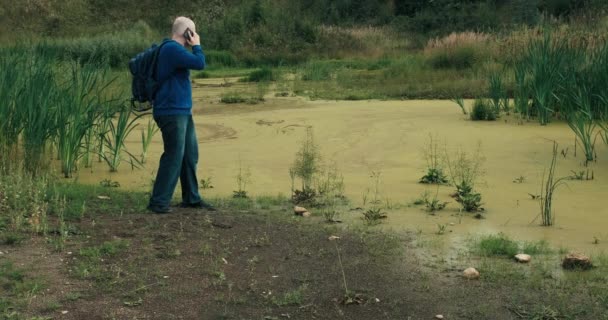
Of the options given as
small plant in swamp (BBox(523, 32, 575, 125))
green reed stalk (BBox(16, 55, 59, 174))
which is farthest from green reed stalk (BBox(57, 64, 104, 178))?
small plant in swamp (BBox(523, 32, 575, 125))

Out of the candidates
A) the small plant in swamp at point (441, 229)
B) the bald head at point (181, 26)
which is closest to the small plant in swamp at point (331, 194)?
the small plant in swamp at point (441, 229)

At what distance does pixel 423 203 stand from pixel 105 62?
4.85 meters

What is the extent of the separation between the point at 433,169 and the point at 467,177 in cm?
67

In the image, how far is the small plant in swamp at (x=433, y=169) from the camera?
8.77 meters

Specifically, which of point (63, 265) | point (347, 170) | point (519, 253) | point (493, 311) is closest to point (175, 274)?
point (63, 265)

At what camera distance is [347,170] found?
969 cm

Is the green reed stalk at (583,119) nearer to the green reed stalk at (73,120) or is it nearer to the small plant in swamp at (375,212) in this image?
the small plant in swamp at (375,212)

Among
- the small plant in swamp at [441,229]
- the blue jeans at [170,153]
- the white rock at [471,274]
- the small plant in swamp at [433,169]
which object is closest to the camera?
the white rock at [471,274]

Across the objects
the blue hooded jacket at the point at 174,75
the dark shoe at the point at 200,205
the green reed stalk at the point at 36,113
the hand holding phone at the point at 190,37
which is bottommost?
the dark shoe at the point at 200,205

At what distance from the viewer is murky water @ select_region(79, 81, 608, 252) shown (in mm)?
7258

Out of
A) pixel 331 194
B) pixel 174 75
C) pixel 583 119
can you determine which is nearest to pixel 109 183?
pixel 174 75

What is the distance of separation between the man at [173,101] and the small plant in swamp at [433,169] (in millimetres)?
2718

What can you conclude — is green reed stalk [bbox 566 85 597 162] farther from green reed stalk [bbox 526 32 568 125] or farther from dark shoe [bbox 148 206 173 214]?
dark shoe [bbox 148 206 173 214]

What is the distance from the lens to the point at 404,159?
10.2 metres
